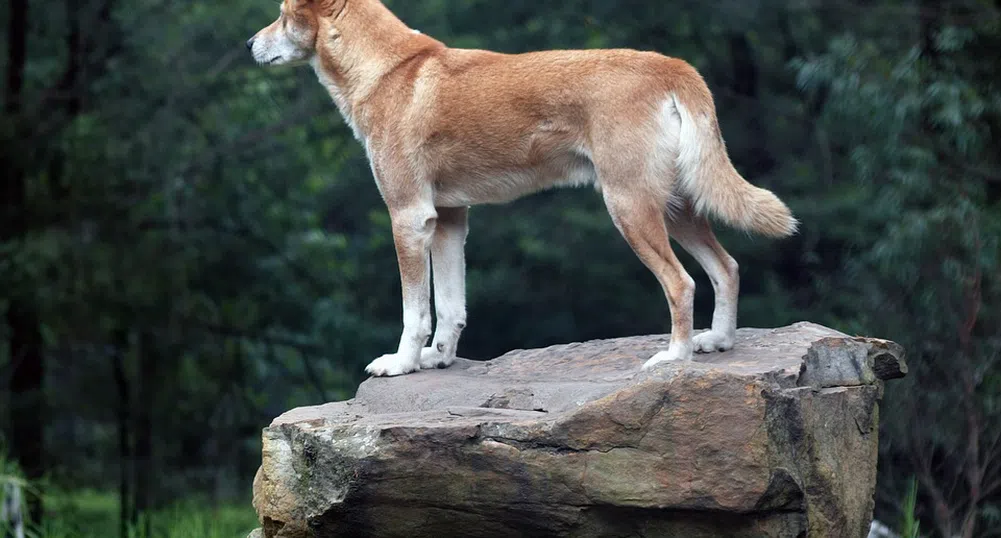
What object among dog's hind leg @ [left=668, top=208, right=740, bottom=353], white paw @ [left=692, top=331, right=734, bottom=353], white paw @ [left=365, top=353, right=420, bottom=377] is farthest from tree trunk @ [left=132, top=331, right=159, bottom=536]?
white paw @ [left=692, top=331, right=734, bottom=353]

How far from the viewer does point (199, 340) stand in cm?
1279

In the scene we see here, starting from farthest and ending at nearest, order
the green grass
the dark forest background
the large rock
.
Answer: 1. the dark forest background
2. the green grass
3. the large rock

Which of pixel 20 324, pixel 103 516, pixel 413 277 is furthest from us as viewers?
pixel 103 516

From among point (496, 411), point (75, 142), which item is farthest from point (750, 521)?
point (75, 142)

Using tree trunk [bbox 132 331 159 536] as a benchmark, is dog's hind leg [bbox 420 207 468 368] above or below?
above

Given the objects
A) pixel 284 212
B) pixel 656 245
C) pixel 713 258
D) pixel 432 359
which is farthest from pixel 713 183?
pixel 284 212

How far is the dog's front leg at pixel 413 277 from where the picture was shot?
5297 millimetres

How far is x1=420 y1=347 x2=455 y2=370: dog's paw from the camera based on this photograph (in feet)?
18.1

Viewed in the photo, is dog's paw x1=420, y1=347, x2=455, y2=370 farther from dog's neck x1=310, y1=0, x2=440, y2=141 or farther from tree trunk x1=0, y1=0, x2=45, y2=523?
tree trunk x1=0, y1=0, x2=45, y2=523

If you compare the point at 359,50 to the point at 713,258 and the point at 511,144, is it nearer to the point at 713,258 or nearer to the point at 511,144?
the point at 511,144

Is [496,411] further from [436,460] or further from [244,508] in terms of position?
[244,508]

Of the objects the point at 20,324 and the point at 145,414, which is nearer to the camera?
the point at 20,324

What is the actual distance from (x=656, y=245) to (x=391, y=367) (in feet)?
4.36

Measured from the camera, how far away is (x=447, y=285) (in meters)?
5.66
